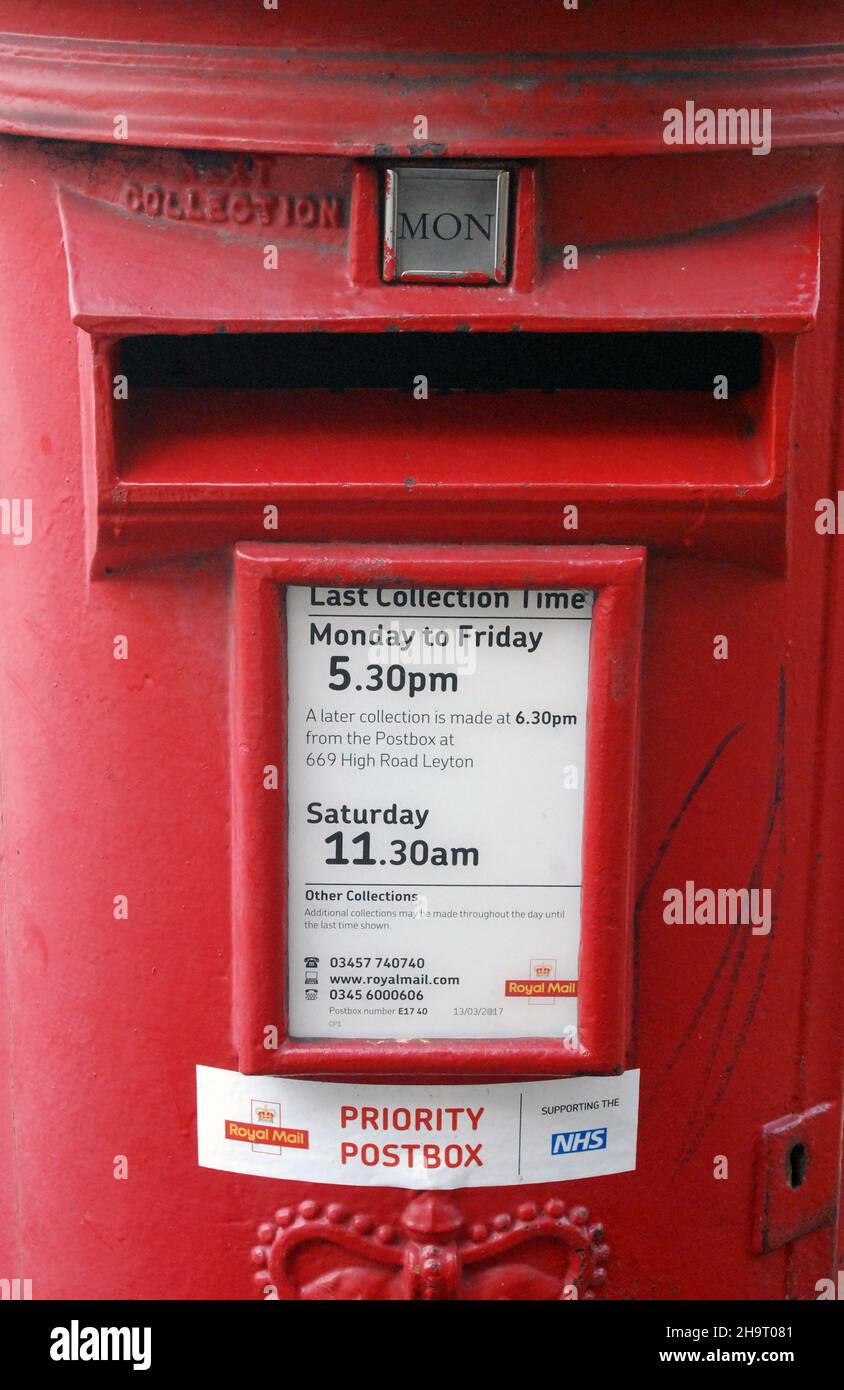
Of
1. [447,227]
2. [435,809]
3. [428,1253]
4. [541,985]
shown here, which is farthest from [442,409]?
[428,1253]

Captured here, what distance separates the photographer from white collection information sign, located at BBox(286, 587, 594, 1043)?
136 cm

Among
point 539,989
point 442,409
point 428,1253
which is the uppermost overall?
point 442,409

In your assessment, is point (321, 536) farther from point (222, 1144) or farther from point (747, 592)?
point (222, 1144)

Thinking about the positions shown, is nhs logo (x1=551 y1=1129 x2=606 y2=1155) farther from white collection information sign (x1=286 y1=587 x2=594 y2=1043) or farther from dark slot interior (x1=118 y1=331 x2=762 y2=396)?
dark slot interior (x1=118 y1=331 x2=762 y2=396)

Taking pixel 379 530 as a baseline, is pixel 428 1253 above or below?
below

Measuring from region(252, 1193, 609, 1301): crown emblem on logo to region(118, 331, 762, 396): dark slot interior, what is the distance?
3.18 feet

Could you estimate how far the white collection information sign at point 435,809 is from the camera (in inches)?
53.6

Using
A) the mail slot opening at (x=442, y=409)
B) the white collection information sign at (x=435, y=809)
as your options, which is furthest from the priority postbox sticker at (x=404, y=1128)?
the mail slot opening at (x=442, y=409)

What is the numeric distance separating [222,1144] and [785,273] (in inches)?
46.0

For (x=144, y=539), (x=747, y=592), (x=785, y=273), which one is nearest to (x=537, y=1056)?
(x=747, y=592)

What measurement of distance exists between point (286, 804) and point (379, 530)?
32 centimetres

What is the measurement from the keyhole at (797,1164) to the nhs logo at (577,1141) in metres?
0.26

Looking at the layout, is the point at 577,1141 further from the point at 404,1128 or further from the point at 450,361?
the point at 450,361

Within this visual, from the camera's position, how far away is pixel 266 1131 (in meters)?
1.51
